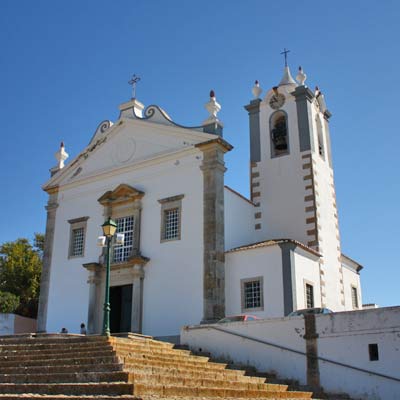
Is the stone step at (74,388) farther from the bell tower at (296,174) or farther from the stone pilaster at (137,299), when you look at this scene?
the bell tower at (296,174)

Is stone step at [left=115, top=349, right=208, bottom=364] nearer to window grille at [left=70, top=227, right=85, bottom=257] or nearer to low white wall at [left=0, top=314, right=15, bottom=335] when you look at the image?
window grille at [left=70, top=227, right=85, bottom=257]

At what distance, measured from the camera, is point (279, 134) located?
2425 cm

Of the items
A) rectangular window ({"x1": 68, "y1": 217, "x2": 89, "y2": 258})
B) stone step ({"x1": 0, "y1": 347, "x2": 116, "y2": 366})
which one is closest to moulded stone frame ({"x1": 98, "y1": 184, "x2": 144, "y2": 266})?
rectangular window ({"x1": 68, "y1": 217, "x2": 89, "y2": 258})

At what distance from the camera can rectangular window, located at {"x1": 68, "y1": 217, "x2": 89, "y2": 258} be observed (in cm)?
2323

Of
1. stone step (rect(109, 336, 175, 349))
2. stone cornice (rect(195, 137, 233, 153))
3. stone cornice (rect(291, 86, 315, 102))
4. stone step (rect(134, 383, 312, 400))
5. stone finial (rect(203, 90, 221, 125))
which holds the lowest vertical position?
stone step (rect(134, 383, 312, 400))

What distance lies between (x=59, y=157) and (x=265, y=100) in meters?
9.63

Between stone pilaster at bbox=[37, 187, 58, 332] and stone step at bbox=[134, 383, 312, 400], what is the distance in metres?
14.1

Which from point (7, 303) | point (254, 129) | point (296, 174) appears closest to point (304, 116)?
point (254, 129)

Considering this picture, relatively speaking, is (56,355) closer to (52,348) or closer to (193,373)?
(52,348)

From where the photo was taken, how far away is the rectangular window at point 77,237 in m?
23.2

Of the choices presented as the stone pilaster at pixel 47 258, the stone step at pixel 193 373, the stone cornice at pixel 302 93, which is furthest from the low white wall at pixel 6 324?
the stone cornice at pixel 302 93

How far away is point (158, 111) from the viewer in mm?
22859

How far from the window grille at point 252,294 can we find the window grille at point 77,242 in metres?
7.62

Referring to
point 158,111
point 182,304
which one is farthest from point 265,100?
point 182,304
